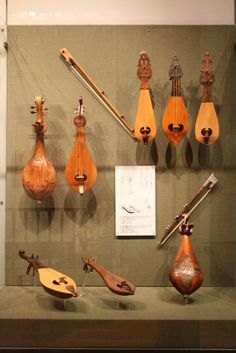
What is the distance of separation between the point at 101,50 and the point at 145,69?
11.3 inches

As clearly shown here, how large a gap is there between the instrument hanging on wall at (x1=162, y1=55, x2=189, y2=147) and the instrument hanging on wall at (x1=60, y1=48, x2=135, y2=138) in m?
0.21

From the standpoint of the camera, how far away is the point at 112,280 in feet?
7.29

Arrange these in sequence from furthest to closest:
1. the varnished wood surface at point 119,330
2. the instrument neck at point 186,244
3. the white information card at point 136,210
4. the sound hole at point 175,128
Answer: the white information card at point 136,210 < the sound hole at point 175,128 < the instrument neck at point 186,244 < the varnished wood surface at point 119,330

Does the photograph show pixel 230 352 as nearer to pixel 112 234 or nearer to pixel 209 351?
pixel 209 351

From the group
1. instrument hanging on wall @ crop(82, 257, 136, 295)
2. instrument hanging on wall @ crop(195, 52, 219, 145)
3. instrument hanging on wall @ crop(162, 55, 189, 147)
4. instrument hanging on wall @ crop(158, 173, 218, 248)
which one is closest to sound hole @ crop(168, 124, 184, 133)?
instrument hanging on wall @ crop(162, 55, 189, 147)

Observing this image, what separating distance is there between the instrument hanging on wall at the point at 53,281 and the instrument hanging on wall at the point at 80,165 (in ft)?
1.37

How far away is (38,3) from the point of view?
8.15 ft

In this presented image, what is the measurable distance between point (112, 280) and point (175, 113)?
89 cm

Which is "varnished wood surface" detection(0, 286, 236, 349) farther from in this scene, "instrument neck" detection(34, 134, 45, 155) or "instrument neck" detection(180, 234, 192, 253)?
"instrument neck" detection(34, 134, 45, 155)

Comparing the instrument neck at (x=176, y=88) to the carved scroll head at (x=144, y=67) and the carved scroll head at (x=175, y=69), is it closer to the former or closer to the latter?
the carved scroll head at (x=175, y=69)

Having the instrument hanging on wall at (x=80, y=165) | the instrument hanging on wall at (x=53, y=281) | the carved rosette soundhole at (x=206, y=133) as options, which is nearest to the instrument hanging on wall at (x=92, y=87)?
the instrument hanging on wall at (x=80, y=165)

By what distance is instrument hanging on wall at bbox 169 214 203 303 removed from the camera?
2111 mm

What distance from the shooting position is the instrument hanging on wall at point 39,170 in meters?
2.35

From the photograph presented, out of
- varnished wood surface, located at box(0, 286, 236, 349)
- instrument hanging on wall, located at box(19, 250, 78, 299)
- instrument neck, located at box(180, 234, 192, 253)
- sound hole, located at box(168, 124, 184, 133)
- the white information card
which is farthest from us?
the white information card
